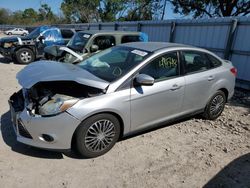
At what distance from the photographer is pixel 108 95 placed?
3.35 m

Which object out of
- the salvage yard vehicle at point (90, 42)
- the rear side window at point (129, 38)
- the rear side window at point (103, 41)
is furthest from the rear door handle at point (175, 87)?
the rear side window at point (129, 38)

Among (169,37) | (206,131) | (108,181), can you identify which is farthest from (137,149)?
(169,37)

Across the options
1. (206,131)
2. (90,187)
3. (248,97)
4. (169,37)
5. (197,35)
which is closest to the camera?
(90,187)

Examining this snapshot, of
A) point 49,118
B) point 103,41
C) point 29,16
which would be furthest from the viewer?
point 29,16

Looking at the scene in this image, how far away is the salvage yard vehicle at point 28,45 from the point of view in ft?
36.1

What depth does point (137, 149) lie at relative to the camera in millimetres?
3807

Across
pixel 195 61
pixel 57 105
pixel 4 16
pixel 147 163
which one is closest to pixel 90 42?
pixel 195 61

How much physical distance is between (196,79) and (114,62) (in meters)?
1.49

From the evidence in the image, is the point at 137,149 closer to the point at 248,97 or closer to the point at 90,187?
the point at 90,187

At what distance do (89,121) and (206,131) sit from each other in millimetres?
2445

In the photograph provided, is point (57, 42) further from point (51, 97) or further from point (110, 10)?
point (110, 10)

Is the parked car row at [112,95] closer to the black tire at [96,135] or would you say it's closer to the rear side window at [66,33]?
the black tire at [96,135]

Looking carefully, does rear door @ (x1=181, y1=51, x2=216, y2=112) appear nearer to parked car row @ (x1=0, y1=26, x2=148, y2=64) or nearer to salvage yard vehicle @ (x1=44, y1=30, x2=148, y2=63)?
salvage yard vehicle @ (x1=44, y1=30, x2=148, y2=63)

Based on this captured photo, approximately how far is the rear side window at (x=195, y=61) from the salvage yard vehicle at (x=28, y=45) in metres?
8.85
